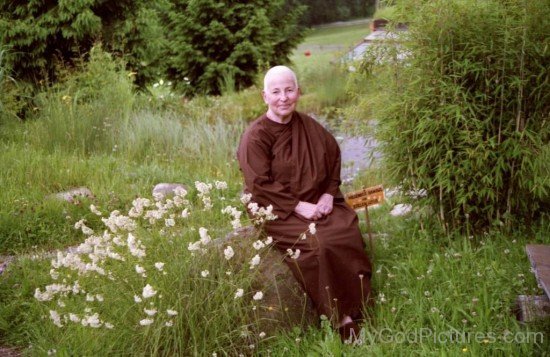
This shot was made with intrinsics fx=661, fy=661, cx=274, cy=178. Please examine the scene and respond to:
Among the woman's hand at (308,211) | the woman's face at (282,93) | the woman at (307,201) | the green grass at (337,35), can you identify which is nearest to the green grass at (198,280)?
the woman at (307,201)

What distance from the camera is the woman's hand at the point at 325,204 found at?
409 centimetres

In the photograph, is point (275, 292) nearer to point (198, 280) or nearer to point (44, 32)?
point (198, 280)

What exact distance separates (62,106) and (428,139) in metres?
4.70

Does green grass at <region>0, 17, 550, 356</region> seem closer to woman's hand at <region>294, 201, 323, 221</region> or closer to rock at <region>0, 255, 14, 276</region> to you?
rock at <region>0, 255, 14, 276</region>

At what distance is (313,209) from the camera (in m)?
4.05

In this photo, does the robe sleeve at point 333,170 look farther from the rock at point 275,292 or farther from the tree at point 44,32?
the tree at point 44,32

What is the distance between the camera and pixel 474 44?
434cm

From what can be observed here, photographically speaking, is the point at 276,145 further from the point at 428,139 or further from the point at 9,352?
→ the point at 9,352

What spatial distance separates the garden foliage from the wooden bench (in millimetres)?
863

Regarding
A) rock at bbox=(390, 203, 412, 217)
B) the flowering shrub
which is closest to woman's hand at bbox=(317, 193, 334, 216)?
the flowering shrub

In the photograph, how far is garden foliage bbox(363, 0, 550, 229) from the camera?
4.30m

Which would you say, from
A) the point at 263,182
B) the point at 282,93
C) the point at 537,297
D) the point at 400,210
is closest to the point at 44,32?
the point at 400,210

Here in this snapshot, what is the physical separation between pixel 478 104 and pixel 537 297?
1.37 m

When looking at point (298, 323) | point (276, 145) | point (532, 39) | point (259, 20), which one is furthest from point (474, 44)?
point (259, 20)
